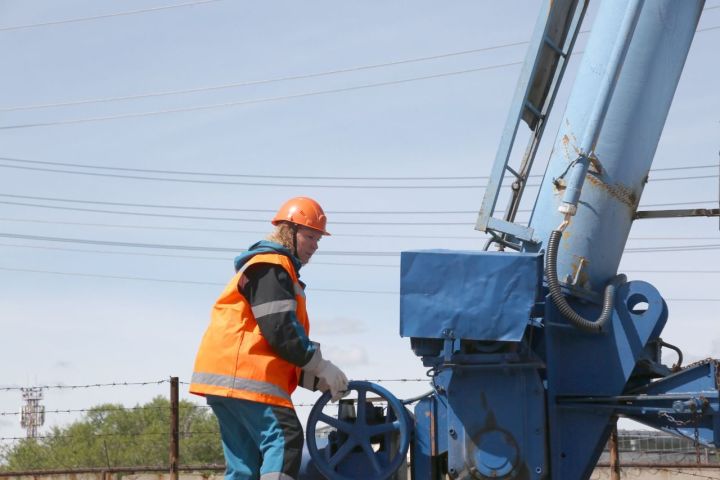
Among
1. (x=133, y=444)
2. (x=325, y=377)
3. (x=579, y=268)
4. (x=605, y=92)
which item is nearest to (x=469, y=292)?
(x=579, y=268)

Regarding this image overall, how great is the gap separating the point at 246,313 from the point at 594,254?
212 cm

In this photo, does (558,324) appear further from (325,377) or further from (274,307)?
(274,307)

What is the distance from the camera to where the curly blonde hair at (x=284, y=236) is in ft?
21.6

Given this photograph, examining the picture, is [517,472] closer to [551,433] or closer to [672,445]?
[551,433]

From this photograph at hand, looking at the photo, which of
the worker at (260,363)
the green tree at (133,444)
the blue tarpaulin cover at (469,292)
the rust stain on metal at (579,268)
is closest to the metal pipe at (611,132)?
the rust stain on metal at (579,268)

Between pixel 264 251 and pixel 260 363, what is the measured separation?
60 centimetres

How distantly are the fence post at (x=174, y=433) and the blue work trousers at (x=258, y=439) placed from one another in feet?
12.8

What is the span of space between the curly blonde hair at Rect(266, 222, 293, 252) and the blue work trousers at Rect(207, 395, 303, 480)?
0.89 m

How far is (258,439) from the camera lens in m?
6.35

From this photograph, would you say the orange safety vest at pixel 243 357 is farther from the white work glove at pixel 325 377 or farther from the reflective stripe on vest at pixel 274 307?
the white work glove at pixel 325 377

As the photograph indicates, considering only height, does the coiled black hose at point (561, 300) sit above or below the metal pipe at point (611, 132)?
below

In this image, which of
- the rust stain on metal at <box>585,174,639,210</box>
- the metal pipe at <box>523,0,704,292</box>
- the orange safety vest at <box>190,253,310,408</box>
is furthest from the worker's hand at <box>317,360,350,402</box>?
the rust stain on metal at <box>585,174,639,210</box>

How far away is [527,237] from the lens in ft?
23.7

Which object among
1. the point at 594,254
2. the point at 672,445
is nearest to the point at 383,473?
the point at 594,254
